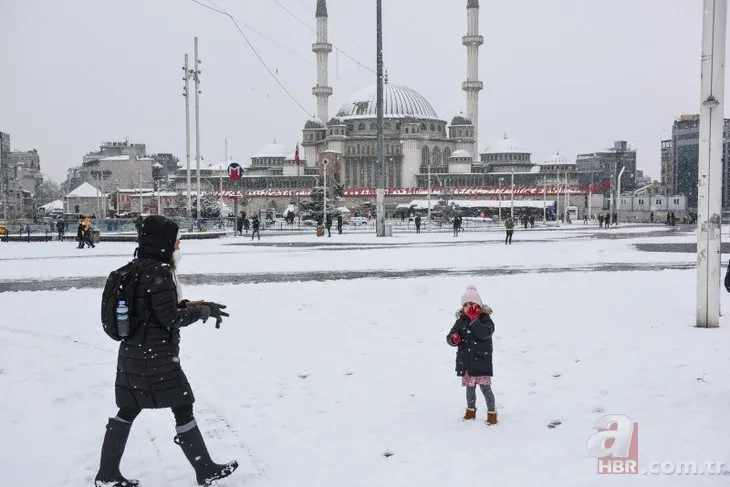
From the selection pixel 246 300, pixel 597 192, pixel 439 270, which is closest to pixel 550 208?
pixel 597 192

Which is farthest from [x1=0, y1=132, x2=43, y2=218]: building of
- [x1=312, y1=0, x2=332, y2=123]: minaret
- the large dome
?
the large dome

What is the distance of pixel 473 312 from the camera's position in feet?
19.2

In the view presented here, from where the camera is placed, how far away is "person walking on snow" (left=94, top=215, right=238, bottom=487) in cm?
438

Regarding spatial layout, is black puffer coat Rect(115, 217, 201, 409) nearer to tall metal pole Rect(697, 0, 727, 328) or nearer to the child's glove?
the child's glove

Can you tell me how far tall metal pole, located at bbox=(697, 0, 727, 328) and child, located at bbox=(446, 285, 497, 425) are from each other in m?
4.84

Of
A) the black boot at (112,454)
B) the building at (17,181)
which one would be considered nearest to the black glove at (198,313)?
the black boot at (112,454)

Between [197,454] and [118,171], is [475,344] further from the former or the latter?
[118,171]

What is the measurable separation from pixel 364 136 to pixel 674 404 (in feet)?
366

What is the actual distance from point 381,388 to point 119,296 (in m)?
3.19

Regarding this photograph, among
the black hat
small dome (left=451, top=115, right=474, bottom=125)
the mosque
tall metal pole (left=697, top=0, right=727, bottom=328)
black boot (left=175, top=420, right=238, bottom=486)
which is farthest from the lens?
small dome (left=451, top=115, right=474, bottom=125)

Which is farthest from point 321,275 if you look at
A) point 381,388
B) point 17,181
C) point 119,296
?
point 17,181

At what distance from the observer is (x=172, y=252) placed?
15.0 ft

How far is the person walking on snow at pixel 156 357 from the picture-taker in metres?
4.38

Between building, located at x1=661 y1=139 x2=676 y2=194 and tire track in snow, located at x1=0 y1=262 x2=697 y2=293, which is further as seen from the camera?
building, located at x1=661 y1=139 x2=676 y2=194
